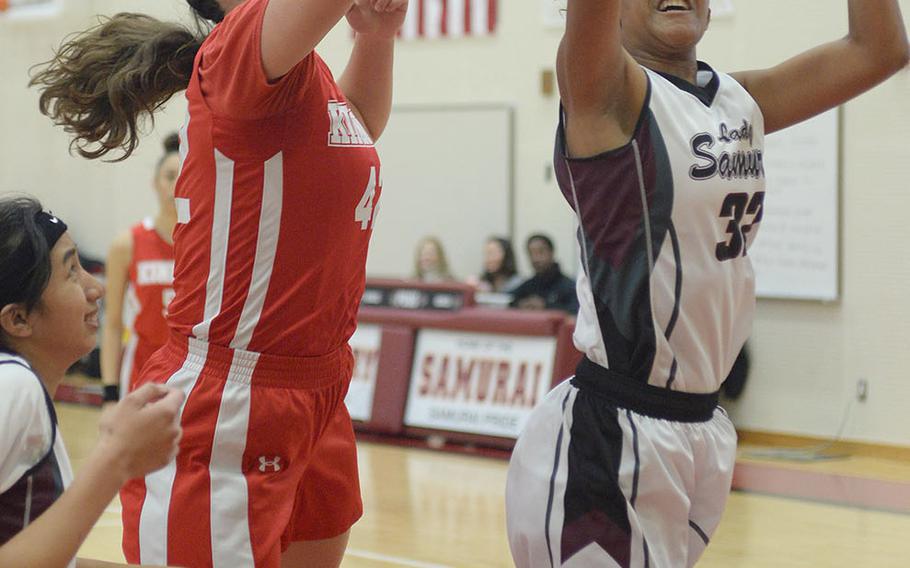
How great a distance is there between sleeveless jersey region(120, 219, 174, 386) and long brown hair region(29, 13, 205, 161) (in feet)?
9.91

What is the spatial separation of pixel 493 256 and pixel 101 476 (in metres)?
8.67

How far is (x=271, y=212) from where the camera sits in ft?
8.63

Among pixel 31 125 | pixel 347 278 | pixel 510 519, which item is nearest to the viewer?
pixel 510 519

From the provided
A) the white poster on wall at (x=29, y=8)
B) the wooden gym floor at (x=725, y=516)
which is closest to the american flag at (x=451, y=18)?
the wooden gym floor at (x=725, y=516)

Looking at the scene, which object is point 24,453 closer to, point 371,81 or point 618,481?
point 618,481

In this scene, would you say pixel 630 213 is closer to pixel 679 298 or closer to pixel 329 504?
pixel 679 298

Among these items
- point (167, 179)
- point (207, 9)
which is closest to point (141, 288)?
point (167, 179)

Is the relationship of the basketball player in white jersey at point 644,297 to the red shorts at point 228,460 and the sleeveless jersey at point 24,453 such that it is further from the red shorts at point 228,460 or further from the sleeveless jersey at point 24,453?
the sleeveless jersey at point 24,453

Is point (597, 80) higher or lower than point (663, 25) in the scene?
lower

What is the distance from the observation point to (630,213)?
2.40 m

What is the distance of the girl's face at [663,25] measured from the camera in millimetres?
2521

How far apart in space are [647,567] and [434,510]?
15.2ft

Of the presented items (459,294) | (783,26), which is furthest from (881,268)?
(459,294)

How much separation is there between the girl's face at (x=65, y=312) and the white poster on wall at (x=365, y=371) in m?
7.09
